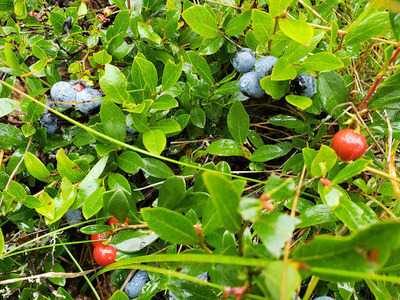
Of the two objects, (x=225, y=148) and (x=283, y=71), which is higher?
(x=283, y=71)

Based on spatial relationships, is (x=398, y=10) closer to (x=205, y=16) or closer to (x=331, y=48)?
(x=331, y=48)

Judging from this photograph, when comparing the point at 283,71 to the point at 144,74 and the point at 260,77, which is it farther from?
the point at 144,74

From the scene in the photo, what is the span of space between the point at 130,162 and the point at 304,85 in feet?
1.39

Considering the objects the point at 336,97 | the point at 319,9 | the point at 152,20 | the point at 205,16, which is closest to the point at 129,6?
the point at 152,20

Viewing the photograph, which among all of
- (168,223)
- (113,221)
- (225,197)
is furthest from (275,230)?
(113,221)

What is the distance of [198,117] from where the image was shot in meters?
1.29

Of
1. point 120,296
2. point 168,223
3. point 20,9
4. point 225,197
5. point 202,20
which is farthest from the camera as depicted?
point 20,9

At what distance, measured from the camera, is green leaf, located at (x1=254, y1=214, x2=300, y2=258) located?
0.65 meters

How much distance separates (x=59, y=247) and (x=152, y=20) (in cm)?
63

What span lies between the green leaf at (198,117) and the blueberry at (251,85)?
12 centimetres

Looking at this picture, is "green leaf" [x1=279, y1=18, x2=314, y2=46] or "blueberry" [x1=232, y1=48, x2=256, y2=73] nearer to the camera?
"green leaf" [x1=279, y1=18, x2=314, y2=46]

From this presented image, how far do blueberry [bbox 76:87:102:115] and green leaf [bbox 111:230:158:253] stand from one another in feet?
1.32

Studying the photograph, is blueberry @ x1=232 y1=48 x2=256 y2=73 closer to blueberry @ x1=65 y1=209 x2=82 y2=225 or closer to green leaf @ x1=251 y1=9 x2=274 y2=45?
green leaf @ x1=251 y1=9 x2=274 y2=45

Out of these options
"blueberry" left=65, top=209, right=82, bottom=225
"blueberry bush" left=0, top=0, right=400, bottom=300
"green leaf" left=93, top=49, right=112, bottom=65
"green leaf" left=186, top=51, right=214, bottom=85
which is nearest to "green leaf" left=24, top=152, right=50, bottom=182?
"blueberry bush" left=0, top=0, right=400, bottom=300
